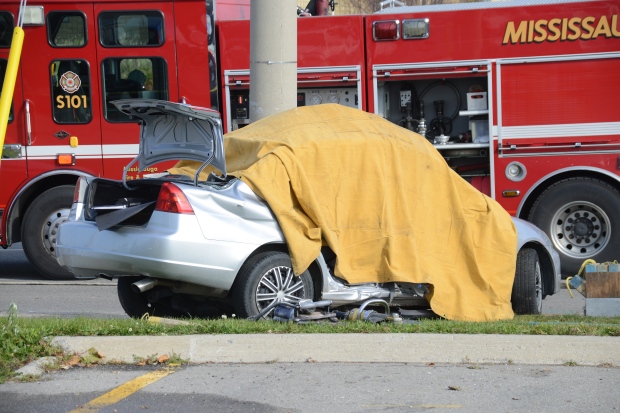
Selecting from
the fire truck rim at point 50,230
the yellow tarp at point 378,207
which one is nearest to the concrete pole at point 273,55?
the yellow tarp at point 378,207

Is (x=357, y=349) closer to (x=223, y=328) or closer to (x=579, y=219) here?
(x=223, y=328)

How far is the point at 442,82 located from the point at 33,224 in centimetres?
530

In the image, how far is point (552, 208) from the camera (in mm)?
11172

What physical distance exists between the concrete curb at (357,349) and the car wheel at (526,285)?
1866 millimetres

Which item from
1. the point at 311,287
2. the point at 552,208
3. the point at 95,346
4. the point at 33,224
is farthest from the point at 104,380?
the point at 552,208

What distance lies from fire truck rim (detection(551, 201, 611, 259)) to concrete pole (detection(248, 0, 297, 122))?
3.92 m

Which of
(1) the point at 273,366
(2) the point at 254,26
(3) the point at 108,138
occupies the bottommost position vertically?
(1) the point at 273,366

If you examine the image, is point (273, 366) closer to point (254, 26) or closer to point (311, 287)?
point (311, 287)

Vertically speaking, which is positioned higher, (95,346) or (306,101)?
(306,101)

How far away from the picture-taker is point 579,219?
1123 cm

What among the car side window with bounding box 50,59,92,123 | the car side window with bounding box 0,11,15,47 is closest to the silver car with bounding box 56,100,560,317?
the car side window with bounding box 50,59,92,123

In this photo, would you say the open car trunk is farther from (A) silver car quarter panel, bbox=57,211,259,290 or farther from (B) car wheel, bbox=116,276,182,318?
(B) car wheel, bbox=116,276,182,318

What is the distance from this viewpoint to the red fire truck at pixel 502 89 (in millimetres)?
11094

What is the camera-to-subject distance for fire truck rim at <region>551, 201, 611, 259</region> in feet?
36.5
